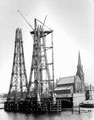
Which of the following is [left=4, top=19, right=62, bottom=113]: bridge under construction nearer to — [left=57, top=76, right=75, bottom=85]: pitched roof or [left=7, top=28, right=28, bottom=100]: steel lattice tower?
[left=7, top=28, right=28, bottom=100]: steel lattice tower

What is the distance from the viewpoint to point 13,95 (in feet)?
118

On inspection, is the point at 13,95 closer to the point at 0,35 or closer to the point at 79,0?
the point at 0,35

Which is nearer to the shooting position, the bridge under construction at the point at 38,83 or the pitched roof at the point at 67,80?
the bridge under construction at the point at 38,83

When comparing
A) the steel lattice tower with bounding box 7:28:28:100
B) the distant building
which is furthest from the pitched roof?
the steel lattice tower with bounding box 7:28:28:100

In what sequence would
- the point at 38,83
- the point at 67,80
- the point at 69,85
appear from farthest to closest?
the point at 67,80, the point at 69,85, the point at 38,83

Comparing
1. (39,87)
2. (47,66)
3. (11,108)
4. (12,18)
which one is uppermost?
(12,18)

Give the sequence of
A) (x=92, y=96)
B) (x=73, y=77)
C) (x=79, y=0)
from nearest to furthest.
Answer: (x=79, y=0) < (x=92, y=96) < (x=73, y=77)

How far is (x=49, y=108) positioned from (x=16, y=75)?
8.00m

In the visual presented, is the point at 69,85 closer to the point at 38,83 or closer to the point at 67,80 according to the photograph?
the point at 67,80

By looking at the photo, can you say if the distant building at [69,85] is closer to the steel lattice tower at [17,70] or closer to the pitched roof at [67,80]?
the pitched roof at [67,80]

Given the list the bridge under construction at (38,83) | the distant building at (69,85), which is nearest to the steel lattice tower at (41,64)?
the bridge under construction at (38,83)

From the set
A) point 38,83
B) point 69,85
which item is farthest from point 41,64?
point 69,85

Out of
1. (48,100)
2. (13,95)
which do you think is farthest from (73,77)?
(48,100)

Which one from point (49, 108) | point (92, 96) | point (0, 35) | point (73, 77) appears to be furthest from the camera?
point (73, 77)
